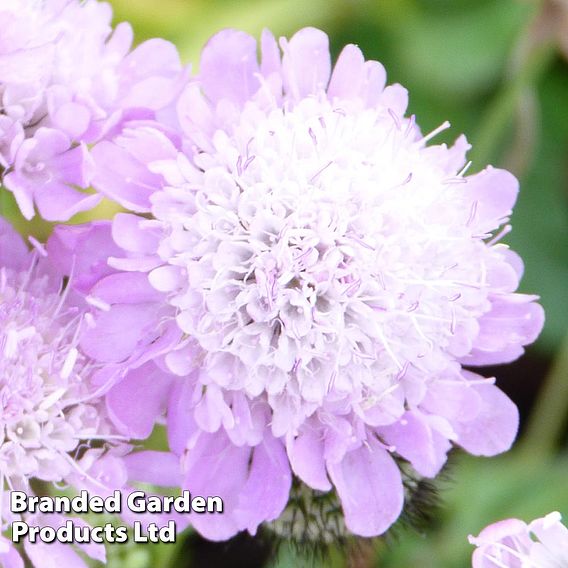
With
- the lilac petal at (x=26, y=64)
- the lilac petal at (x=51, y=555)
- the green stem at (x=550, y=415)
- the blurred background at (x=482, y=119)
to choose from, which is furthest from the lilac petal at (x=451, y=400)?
the green stem at (x=550, y=415)

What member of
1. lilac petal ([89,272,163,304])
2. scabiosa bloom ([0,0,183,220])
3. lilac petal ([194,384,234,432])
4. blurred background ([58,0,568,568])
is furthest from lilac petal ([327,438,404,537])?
blurred background ([58,0,568,568])

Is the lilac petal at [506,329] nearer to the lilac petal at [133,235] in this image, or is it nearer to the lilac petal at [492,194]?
the lilac petal at [492,194]

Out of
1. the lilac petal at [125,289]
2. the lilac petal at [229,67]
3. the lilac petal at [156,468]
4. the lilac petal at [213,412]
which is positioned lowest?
the lilac petal at [156,468]

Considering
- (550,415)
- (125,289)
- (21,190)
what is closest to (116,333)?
(125,289)

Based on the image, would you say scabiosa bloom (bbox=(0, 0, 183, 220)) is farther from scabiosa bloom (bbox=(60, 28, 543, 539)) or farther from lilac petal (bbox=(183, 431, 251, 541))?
lilac petal (bbox=(183, 431, 251, 541))

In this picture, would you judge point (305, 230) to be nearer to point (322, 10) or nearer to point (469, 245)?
point (469, 245)
